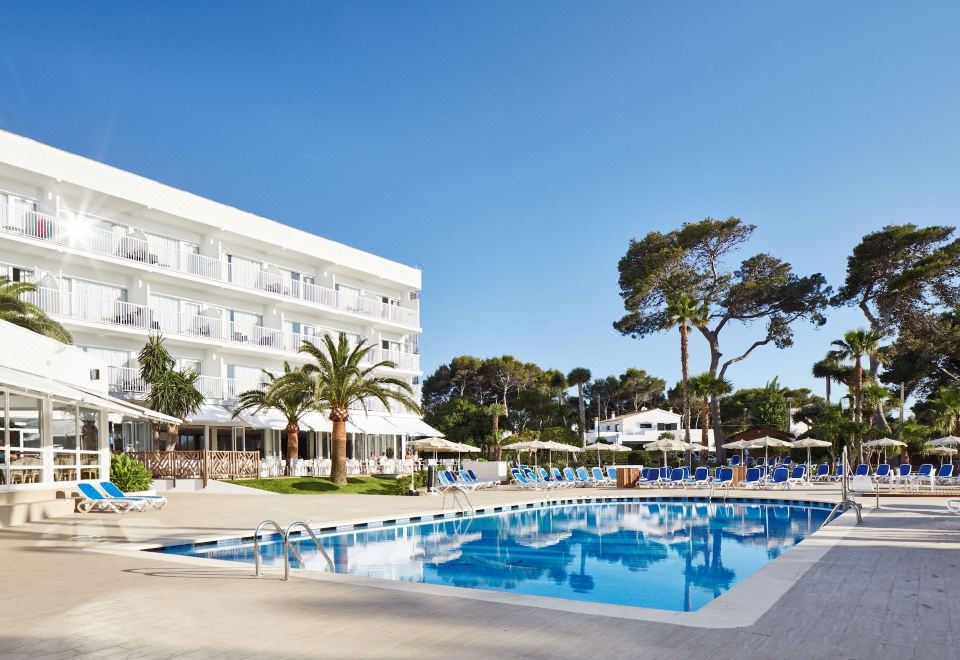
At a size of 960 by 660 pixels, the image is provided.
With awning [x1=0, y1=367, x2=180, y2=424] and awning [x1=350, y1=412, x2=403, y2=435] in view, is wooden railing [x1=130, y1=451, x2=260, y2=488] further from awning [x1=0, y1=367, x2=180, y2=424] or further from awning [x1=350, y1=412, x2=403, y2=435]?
awning [x1=0, y1=367, x2=180, y2=424]

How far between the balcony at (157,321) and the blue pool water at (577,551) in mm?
14188

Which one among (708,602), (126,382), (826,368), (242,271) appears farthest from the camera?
(826,368)

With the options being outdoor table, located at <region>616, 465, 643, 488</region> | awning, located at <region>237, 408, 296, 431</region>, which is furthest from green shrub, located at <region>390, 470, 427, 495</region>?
outdoor table, located at <region>616, 465, 643, 488</region>

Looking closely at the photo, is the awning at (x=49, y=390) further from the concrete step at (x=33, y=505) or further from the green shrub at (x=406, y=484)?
the green shrub at (x=406, y=484)

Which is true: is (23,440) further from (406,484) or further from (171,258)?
(171,258)

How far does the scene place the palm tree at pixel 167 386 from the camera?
2719 cm

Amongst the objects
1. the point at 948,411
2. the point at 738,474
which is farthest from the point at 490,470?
the point at 948,411

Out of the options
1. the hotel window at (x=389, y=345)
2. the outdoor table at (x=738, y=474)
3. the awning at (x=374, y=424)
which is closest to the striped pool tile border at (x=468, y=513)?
the outdoor table at (x=738, y=474)

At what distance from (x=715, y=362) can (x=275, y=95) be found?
28.8 metres

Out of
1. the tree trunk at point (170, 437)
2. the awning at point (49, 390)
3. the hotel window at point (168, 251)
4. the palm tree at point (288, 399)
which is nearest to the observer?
the awning at point (49, 390)

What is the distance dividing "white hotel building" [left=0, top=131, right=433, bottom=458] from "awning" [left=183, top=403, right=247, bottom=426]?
64 millimetres

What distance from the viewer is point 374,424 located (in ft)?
123

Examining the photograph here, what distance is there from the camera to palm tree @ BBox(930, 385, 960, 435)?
34.4 meters

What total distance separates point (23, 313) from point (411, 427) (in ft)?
65.8
